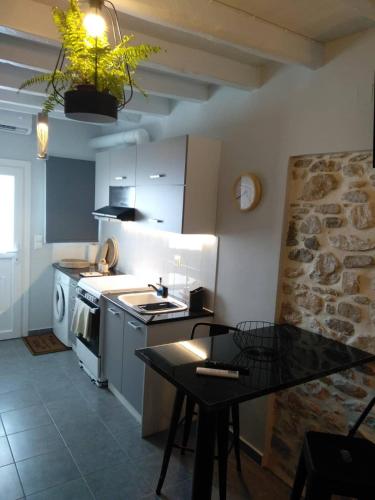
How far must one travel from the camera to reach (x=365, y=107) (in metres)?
2.12

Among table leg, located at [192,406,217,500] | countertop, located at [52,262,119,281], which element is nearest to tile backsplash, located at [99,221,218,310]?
countertop, located at [52,262,119,281]

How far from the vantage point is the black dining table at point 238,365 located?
1.66m

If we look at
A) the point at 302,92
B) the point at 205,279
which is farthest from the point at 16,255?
the point at 302,92

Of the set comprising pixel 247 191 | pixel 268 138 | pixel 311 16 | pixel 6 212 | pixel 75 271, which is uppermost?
pixel 311 16

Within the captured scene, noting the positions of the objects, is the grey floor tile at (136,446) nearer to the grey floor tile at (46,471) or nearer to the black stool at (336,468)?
the grey floor tile at (46,471)

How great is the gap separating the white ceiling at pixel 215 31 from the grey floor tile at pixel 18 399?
103 inches

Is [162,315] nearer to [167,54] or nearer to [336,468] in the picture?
[336,468]

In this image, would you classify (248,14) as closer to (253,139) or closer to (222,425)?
(253,139)

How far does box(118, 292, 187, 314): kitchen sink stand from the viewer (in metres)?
3.20

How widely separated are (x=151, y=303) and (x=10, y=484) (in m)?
1.64

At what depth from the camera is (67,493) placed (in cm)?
239

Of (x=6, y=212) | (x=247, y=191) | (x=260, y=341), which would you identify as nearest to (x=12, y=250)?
(x=6, y=212)

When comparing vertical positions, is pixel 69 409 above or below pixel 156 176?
below

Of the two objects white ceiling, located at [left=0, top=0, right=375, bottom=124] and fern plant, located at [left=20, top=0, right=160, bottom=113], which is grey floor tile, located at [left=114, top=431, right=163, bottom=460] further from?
white ceiling, located at [left=0, top=0, right=375, bottom=124]
